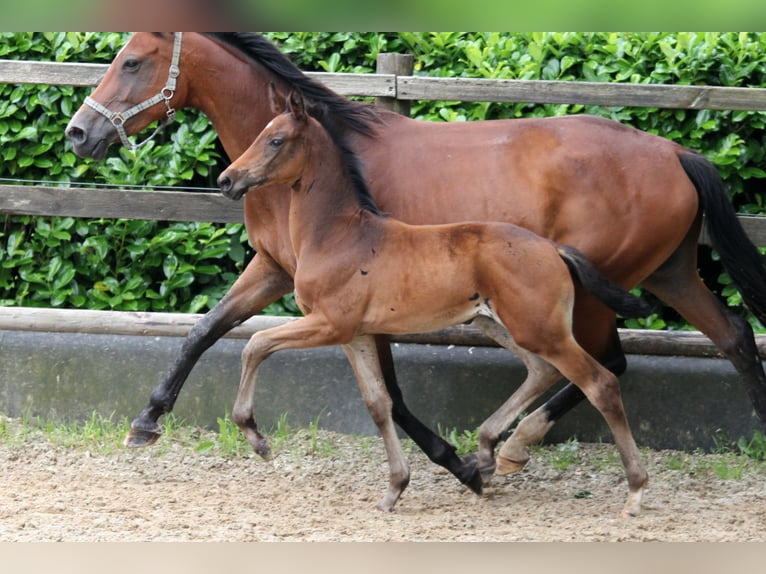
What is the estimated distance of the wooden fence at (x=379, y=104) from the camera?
15.6ft

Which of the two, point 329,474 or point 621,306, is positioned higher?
point 621,306

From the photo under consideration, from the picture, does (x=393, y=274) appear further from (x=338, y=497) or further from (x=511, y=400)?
(x=338, y=497)

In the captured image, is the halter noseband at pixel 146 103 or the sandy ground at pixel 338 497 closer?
the sandy ground at pixel 338 497

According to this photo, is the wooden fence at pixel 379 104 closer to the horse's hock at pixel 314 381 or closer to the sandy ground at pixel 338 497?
the horse's hock at pixel 314 381

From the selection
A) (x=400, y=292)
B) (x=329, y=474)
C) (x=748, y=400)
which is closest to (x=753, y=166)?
(x=748, y=400)

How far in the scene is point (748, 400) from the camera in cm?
497

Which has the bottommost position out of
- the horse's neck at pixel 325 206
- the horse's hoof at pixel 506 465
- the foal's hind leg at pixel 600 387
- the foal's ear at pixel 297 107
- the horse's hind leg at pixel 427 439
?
the horse's hoof at pixel 506 465

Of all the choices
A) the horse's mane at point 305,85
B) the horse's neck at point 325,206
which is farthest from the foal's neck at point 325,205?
the horse's mane at point 305,85

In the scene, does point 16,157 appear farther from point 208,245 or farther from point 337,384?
point 337,384

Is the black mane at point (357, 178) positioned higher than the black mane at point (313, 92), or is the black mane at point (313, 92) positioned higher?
the black mane at point (313, 92)

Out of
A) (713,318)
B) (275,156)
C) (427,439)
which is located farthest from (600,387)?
(275,156)

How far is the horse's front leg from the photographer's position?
4.47 metres

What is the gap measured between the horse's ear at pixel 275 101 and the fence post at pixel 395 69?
888 mm

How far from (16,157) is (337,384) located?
2339mm
